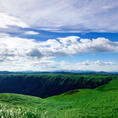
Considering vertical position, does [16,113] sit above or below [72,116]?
above

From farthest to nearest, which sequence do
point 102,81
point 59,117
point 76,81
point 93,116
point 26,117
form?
point 76,81 → point 102,81 → point 93,116 → point 59,117 → point 26,117

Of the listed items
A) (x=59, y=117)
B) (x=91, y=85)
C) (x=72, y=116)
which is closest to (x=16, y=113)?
(x=59, y=117)

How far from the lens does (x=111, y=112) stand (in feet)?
61.2

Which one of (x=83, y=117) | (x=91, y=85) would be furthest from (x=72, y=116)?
(x=91, y=85)

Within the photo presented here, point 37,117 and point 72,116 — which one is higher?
point 37,117

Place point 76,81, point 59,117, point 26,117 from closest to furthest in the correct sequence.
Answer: point 26,117, point 59,117, point 76,81

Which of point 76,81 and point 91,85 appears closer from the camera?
point 91,85

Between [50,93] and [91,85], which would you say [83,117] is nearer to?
[91,85]

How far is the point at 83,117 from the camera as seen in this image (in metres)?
17.2

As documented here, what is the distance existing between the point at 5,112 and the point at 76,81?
18220cm

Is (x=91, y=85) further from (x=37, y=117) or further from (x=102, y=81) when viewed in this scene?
(x=37, y=117)

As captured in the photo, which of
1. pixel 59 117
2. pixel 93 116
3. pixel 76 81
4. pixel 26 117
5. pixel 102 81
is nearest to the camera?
pixel 26 117

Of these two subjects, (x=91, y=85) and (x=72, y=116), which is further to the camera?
(x=91, y=85)

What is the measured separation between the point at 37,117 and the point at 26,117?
1.02m
